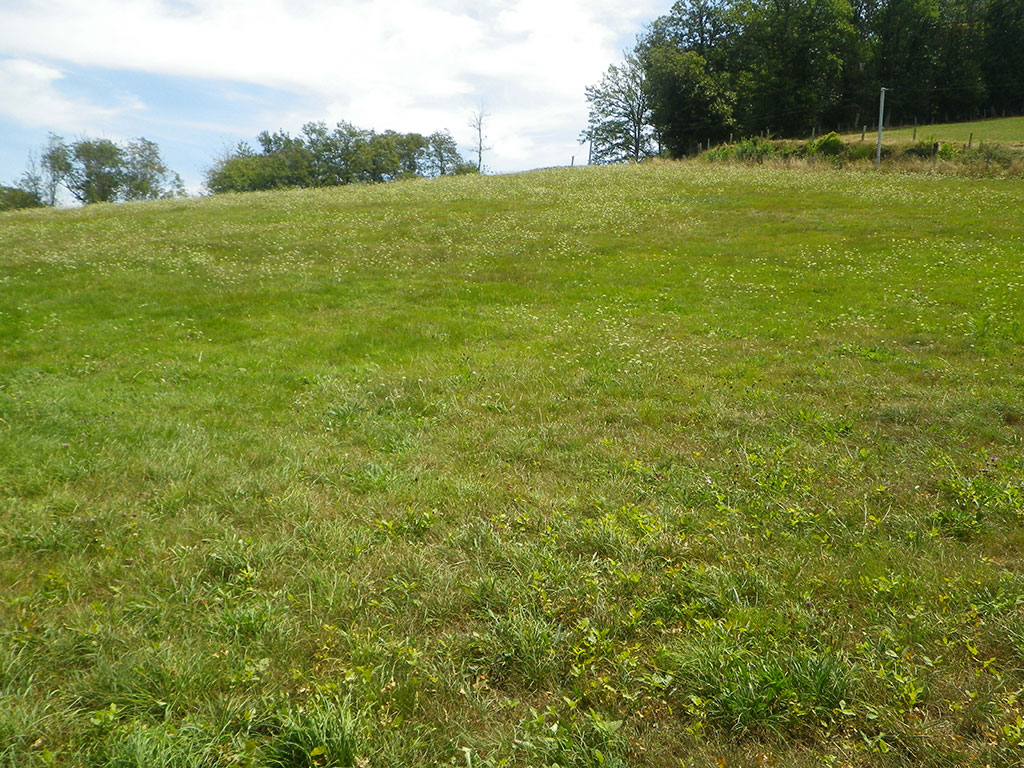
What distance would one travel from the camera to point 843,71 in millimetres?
75000

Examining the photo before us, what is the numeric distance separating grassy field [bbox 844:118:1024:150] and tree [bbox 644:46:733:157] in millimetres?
20625

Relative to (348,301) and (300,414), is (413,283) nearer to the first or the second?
(348,301)

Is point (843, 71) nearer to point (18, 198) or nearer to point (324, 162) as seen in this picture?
point (324, 162)

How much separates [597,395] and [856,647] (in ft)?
18.7

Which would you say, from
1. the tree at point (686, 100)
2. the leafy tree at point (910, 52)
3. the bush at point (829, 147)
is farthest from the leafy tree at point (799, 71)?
the bush at point (829, 147)

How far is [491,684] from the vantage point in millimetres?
3891

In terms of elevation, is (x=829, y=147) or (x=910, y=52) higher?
(x=910, y=52)

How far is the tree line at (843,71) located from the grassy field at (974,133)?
44.6 feet

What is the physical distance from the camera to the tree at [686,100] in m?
73.0

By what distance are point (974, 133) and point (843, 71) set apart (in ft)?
92.3

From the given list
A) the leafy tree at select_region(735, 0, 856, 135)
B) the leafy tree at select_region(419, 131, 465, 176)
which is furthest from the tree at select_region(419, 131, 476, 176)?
the leafy tree at select_region(735, 0, 856, 135)

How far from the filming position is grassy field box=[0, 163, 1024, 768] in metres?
3.48

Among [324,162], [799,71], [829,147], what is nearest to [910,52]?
[799,71]

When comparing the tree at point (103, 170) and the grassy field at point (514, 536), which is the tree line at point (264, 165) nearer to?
the tree at point (103, 170)
